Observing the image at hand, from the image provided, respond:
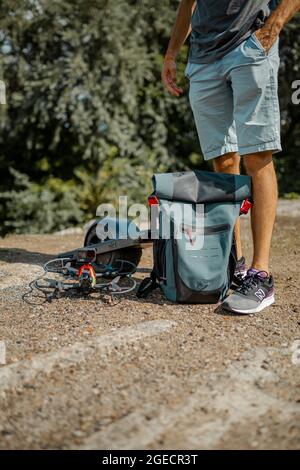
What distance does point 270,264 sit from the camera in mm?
3908

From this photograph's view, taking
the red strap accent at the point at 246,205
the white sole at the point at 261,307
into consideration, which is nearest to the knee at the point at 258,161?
the red strap accent at the point at 246,205

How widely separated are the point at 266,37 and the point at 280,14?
118 millimetres

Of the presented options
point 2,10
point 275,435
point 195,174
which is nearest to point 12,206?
point 2,10

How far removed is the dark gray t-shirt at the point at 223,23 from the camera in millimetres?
2934

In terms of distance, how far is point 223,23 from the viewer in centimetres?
301

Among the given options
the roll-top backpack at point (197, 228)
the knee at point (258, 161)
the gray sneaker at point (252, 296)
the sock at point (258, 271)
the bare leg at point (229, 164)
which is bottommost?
the gray sneaker at point (252, 296)

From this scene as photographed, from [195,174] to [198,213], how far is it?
20 centimetres

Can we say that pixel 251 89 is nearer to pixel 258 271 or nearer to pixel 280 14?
pixel 280 14

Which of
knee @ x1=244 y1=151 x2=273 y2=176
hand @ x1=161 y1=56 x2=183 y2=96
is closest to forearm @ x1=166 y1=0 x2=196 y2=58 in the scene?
hand @ x1=161 y1=56 x2=183 y2=96

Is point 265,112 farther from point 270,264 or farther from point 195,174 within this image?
point 270,264

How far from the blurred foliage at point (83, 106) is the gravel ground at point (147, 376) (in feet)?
12.1

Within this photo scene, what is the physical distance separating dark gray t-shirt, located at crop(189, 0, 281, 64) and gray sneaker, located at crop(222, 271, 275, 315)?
1138 millimetres

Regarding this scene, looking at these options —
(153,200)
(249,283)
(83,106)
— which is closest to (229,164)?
(153,200)

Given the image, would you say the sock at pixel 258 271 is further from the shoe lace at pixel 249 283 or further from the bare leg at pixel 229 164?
the bare leg at pixel 229 164
